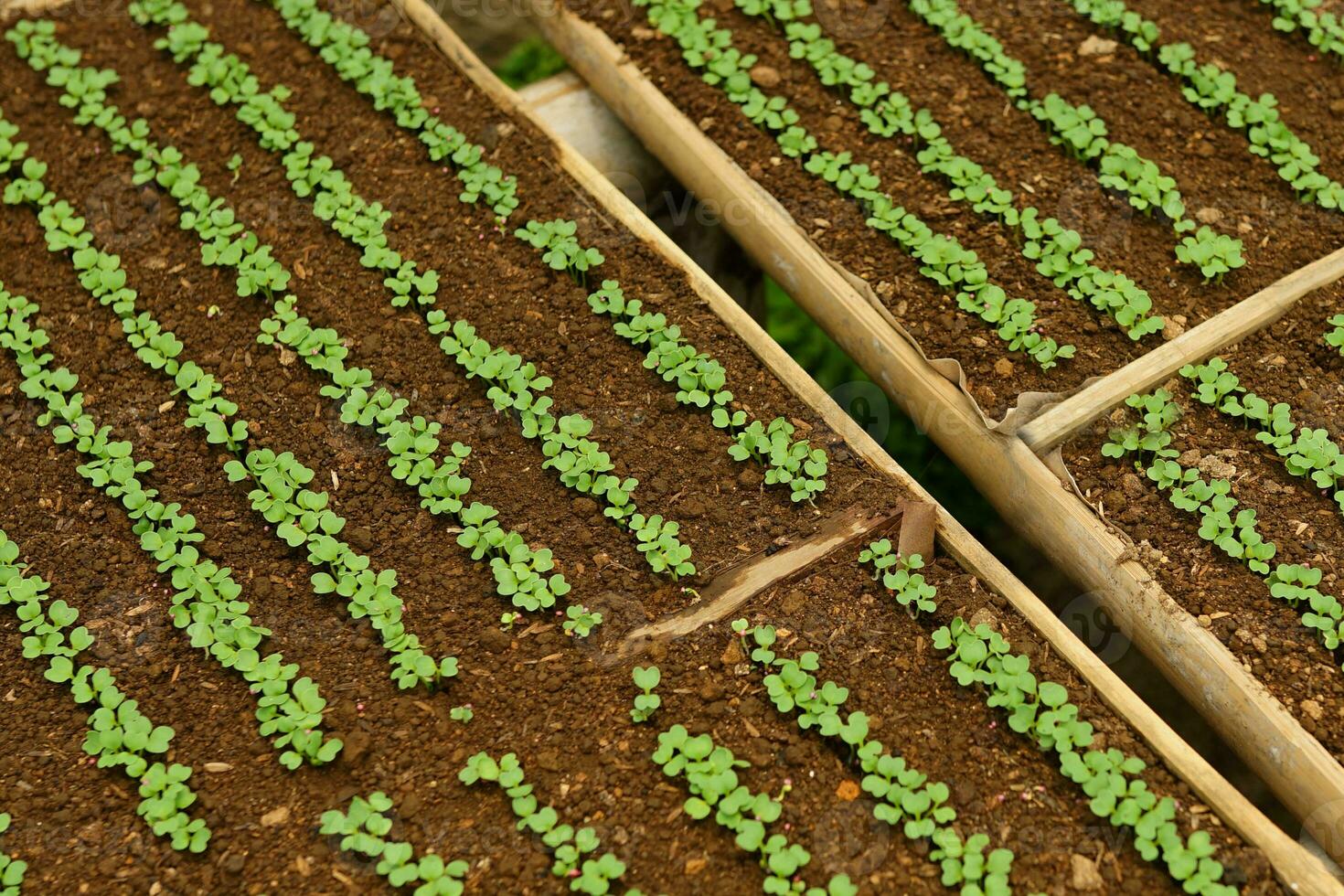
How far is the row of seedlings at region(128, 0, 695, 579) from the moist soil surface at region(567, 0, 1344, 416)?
70cm

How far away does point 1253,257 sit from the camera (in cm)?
332

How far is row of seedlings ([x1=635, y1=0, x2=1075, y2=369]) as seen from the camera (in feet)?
10.5

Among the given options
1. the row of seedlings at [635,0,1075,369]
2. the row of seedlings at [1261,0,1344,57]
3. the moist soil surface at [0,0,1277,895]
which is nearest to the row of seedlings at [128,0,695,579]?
the moist soil surface at [0,0,1277,895]

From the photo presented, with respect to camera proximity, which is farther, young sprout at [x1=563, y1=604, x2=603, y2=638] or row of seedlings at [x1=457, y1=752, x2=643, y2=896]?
young sprout at [x1=563, y1=604, x2=603, y2=638]

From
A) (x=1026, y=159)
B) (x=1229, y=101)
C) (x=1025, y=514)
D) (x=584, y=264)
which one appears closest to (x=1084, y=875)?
(x=1025, y=514)

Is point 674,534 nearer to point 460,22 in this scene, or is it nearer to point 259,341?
point 259,341

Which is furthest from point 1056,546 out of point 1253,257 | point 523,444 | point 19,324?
point 19,324

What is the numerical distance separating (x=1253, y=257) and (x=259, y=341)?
246cm

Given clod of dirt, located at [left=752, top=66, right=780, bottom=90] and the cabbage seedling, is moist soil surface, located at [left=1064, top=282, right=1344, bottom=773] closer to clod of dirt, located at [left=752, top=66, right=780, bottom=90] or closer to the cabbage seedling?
clod of dirt, located at [left=752, top=66, right=780, bottom=90]

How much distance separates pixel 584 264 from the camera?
329 centimetres

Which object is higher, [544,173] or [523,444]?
[544,173]

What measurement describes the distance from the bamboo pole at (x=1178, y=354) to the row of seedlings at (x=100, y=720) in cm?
192

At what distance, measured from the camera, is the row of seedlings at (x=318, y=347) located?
2.85 m

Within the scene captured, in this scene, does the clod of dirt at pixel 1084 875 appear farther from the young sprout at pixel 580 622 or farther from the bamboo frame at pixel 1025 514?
the young sprout at pixel 580 622
